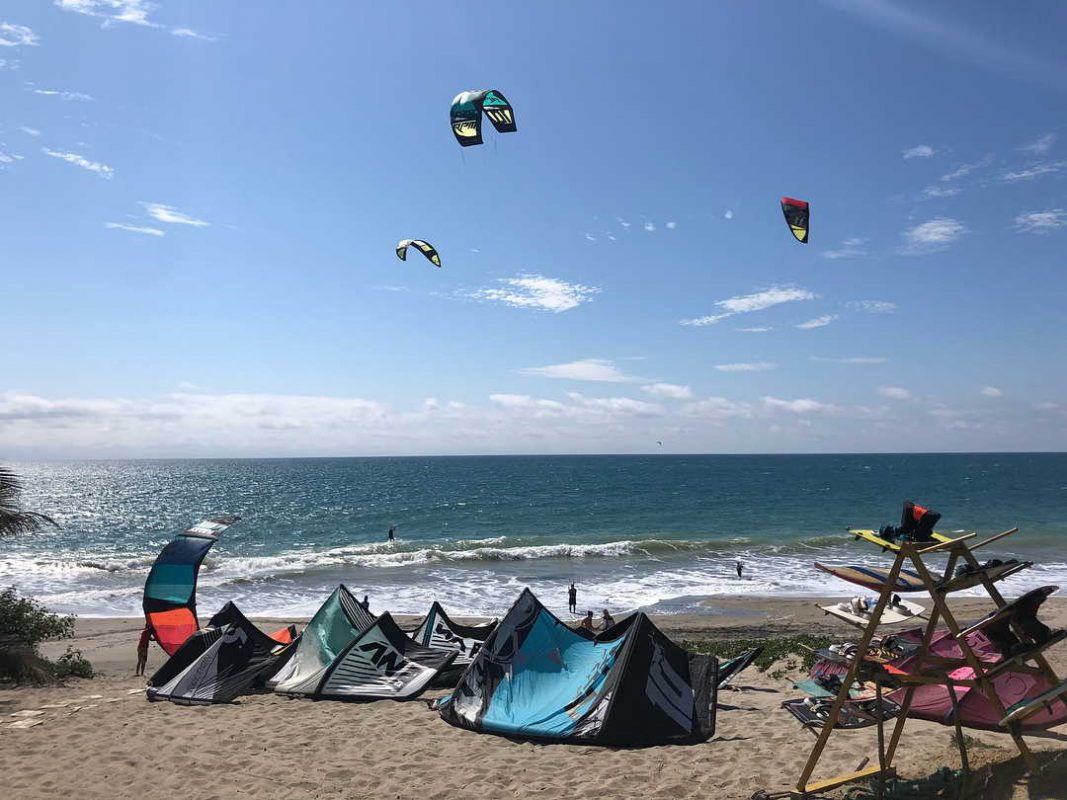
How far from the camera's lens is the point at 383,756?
370 inches

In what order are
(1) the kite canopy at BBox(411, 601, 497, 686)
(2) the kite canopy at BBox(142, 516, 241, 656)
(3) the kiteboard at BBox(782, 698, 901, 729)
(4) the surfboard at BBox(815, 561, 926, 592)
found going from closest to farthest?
(4) the surfboard at BBox(815, 561, 926, 592) → (3) the kiteboard at BBox(782, 698, 901, 729) → (1) the kite canopy at BBox(411, 601, 497, 686) → (2) the kite canopy at BBox(142, 516, 241, 656)

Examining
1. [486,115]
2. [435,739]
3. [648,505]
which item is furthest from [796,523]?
[435,739]

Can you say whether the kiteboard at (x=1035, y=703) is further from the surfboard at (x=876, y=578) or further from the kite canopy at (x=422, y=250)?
the kite canopy at (x=422, y=250)

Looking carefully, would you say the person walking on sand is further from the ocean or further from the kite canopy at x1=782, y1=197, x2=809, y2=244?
the kite canopy at x1=782, y1=197, x2=809, y2=244

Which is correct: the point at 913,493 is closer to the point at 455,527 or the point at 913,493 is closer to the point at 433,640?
the point at 455,527

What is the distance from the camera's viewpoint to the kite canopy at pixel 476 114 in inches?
674

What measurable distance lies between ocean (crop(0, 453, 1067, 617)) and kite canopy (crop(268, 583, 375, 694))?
44.6ft

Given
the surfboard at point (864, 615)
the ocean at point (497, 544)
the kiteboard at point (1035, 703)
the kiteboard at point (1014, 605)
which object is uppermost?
the kiteboard at point (1014, 605)

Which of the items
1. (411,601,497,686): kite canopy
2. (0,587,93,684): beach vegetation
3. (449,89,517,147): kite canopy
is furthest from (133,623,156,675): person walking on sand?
(449,89,517,147): kite canopy

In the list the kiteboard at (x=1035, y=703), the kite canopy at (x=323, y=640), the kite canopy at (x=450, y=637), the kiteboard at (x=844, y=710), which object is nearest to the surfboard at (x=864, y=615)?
the kiteboard at (x=844, y=710)

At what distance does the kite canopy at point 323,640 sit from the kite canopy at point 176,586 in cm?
309

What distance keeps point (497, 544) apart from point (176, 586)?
3178 centimetres

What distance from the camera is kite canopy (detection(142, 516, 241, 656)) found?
1484cm

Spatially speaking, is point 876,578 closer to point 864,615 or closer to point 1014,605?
point 1014,605
